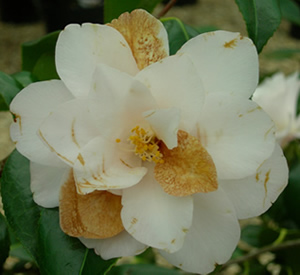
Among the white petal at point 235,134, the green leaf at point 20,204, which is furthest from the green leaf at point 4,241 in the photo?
the white petal at point 235,134

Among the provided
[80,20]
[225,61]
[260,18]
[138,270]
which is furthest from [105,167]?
[80,20]

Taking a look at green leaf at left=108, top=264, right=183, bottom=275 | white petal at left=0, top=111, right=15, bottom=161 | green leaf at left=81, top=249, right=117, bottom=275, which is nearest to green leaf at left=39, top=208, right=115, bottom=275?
green leaf at left=81, top=249, right=117, bottom=275

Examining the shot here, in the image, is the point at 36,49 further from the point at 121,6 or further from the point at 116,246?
the point at 116,246

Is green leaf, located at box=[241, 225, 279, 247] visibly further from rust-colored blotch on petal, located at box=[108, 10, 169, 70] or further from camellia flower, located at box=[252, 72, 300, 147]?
rust-colored blotch on petal, located at box=[108, 10, 169, 70]

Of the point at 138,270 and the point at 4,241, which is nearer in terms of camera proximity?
the point at 4,241

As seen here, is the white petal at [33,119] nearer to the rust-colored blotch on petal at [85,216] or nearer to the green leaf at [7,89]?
the rust-colored blotch on petal at [85,216]

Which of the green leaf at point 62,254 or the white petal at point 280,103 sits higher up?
the green leaf at point 62,254
